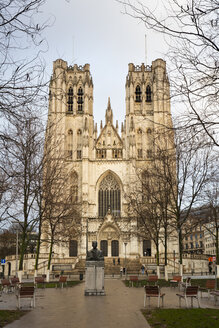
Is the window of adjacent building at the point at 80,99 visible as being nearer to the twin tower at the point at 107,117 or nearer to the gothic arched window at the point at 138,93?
the twin tower at the point at 107,117

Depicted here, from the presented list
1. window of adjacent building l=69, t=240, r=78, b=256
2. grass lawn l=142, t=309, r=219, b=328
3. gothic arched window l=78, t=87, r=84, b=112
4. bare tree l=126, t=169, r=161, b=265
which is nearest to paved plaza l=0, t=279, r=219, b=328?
grass lawn l=142, t=309, r=219, b=328

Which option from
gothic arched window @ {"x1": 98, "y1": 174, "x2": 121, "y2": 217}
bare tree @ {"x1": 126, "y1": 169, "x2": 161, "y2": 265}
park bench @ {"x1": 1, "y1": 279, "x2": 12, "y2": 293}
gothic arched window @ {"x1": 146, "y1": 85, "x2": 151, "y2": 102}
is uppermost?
gothic arched window @ {"x1": 146, "y1": 85, "x2": 151, "y2": 102}

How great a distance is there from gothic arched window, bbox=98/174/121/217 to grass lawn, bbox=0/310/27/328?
1529 inches

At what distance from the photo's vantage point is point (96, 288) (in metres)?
14.4

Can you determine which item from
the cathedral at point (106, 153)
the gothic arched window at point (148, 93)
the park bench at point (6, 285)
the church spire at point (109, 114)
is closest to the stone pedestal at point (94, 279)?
the park bench at point (6, 285)

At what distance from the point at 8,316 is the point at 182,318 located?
4277 millimetres

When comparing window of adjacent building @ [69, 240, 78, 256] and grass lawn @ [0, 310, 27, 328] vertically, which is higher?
window of adjacent building @ [69, 240, 78, 256]

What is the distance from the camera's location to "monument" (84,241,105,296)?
14.3 metres

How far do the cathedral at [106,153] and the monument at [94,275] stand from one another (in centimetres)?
2755

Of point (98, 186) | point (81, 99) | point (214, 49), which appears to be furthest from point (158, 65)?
point (214, 49)

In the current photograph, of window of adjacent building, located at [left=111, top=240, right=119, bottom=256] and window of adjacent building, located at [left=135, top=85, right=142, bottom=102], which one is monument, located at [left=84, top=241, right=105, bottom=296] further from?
window of adjacent building, located at [left=135, top=85, right=142, bottom=102]

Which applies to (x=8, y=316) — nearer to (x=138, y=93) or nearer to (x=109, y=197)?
(x=109, y=197)

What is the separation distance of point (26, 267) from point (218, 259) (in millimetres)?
25223

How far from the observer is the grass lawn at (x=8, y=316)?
8297 mm
